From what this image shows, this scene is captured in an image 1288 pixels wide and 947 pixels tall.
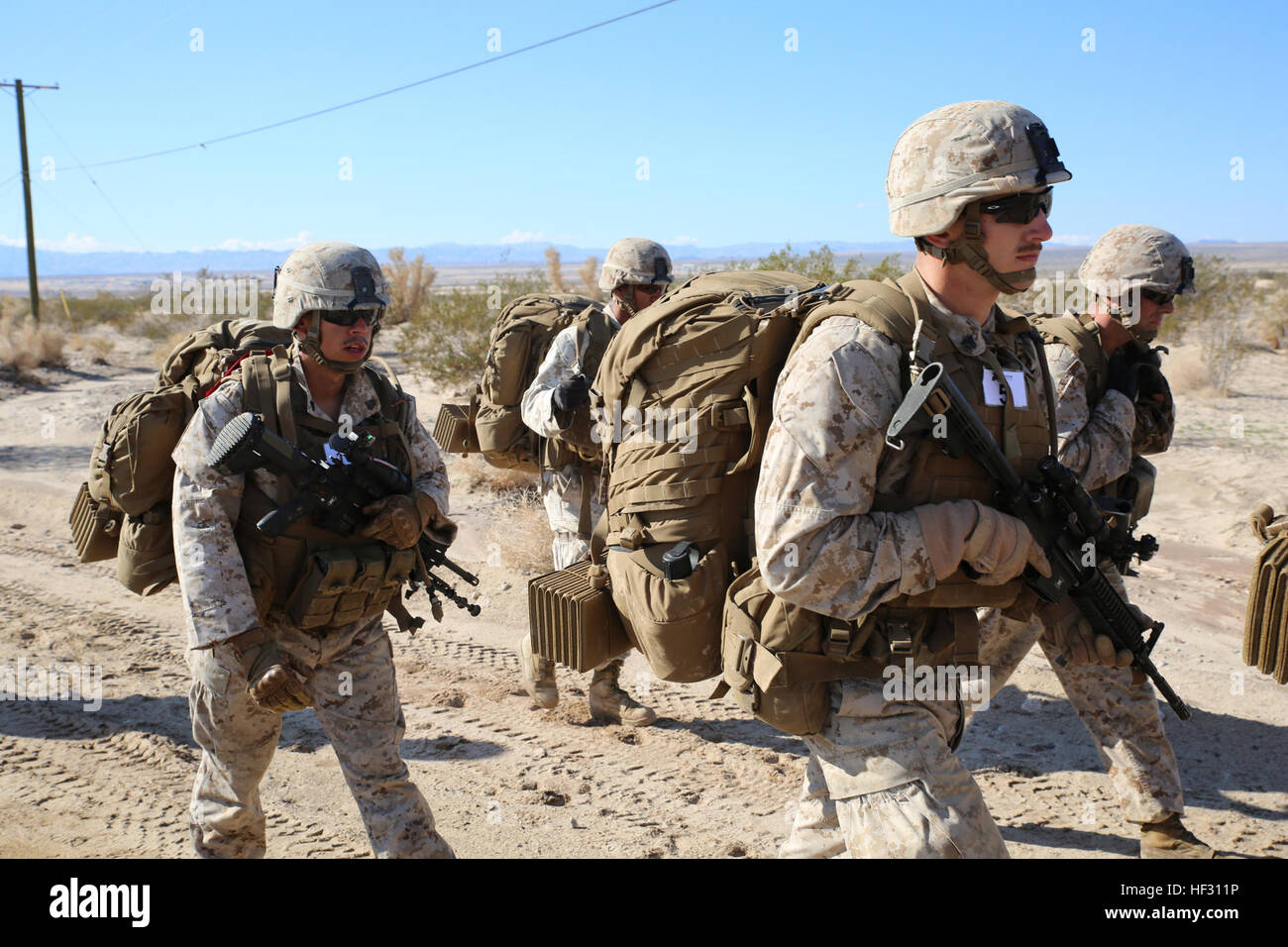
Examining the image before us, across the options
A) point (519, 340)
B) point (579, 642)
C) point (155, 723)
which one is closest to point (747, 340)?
point (579, 642)

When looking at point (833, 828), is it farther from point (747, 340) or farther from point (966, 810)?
point (747, 340)

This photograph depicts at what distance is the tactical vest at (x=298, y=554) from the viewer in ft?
10.9

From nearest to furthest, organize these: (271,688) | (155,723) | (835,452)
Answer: (835,452)
(271,688)
(155,723)

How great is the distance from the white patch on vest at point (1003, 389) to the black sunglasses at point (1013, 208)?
38cm

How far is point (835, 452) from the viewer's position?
7.92 feet

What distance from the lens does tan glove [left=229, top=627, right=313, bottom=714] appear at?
3.04 m

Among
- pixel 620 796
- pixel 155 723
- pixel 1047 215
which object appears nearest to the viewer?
pixel 1047 215

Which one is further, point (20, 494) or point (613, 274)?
point (20, 494)

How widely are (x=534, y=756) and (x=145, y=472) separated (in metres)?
2.34

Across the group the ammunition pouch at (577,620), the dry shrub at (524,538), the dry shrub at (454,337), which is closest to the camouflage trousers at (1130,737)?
the ammunition pouch at (577,620)

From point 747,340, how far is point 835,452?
0.45m

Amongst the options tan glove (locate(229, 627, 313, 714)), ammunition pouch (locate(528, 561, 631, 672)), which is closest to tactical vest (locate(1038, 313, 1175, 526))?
ammunition pouch (locate(528, 561, 631, 672))

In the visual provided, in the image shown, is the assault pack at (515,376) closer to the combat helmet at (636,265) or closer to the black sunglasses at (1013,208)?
the combat helmet at (636,265)

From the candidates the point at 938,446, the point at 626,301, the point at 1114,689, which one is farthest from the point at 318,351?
the point at 1114,689
